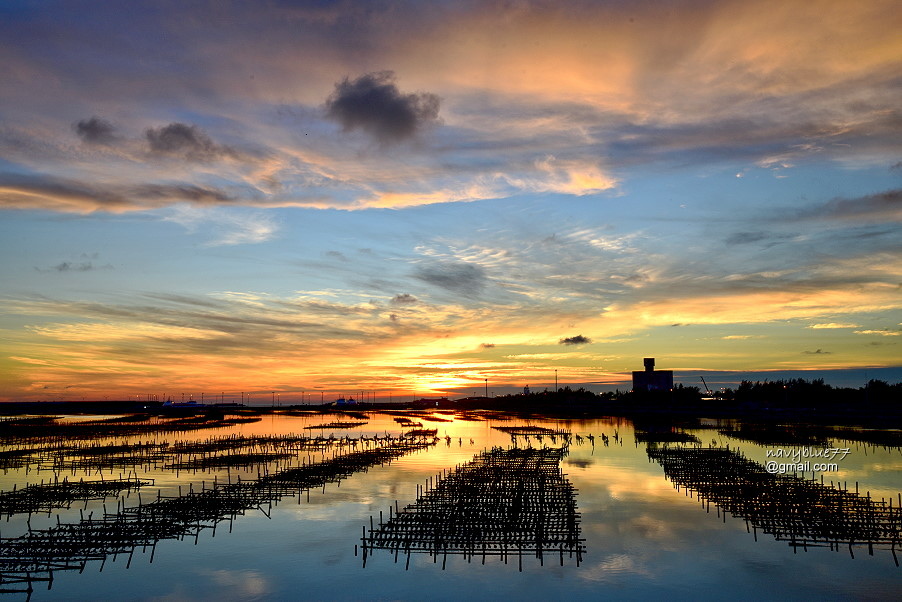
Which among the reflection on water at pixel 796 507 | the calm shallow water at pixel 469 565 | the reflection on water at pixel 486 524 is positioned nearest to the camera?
the calm shallow water at pixel 469 565

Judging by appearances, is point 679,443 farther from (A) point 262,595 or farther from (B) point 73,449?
(B) point 73,449

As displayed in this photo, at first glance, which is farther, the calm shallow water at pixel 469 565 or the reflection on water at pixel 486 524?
the reflection on water at pixel 486 524

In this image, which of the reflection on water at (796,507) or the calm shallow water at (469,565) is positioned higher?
the reflection on water at (796,507)

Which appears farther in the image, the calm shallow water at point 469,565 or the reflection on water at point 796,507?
the reflection on water at point 796,507

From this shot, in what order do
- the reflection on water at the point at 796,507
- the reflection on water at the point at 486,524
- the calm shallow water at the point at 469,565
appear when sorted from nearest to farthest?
the calm shallow water at the point at 469,565 < the reflection on water at the point at 486,524 < the reflection on water at the point at 796,507

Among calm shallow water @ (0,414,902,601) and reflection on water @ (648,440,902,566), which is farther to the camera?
reflection on water @ (648,440,902,566)

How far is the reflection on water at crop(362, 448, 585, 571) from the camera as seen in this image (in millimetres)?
37969

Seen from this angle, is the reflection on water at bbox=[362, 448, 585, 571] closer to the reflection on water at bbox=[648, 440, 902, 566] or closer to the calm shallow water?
the calm shallow water

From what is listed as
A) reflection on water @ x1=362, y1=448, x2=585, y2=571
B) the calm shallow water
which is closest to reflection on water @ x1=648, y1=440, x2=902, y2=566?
the calm shallow water

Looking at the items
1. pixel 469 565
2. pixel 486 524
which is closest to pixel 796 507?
pixel 486 524

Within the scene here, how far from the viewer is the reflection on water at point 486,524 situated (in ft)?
125

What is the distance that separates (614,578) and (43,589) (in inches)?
1269

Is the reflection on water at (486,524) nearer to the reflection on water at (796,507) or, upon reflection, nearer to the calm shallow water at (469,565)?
the calm shallow water at (469,565)

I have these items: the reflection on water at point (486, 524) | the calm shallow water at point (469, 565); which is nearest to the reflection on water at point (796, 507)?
the calm shallow water at point (469, 565)
